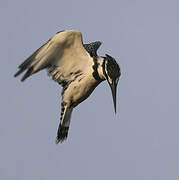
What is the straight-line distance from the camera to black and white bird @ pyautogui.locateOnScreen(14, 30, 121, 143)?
898 centimetres

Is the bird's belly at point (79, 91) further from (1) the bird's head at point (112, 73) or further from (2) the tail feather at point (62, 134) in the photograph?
(2) the tail feather at point (62, 134)

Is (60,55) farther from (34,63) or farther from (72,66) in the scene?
(34,63)

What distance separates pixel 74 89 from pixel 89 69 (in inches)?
17.2

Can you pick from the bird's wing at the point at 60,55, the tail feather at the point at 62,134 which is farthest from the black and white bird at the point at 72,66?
the tail feather at the point at 62,134

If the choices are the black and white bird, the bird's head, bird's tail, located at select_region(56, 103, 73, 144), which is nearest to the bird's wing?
the black and white bird

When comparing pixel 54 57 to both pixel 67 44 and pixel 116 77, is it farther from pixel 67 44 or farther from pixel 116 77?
pixel 116 77

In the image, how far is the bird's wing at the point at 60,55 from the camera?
29.2 feet

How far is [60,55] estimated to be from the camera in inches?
368

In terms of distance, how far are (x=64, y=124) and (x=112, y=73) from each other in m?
1.69

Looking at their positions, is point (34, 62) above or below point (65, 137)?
above

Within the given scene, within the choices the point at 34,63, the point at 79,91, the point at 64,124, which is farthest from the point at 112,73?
the point at 64,124

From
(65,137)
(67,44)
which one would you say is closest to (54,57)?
(67,44)

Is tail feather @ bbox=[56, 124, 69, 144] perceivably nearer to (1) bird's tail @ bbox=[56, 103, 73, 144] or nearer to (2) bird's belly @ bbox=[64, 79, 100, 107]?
(1) bird's tail @ bbox=[56, 103, 73, 144]

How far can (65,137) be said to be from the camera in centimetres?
1052
